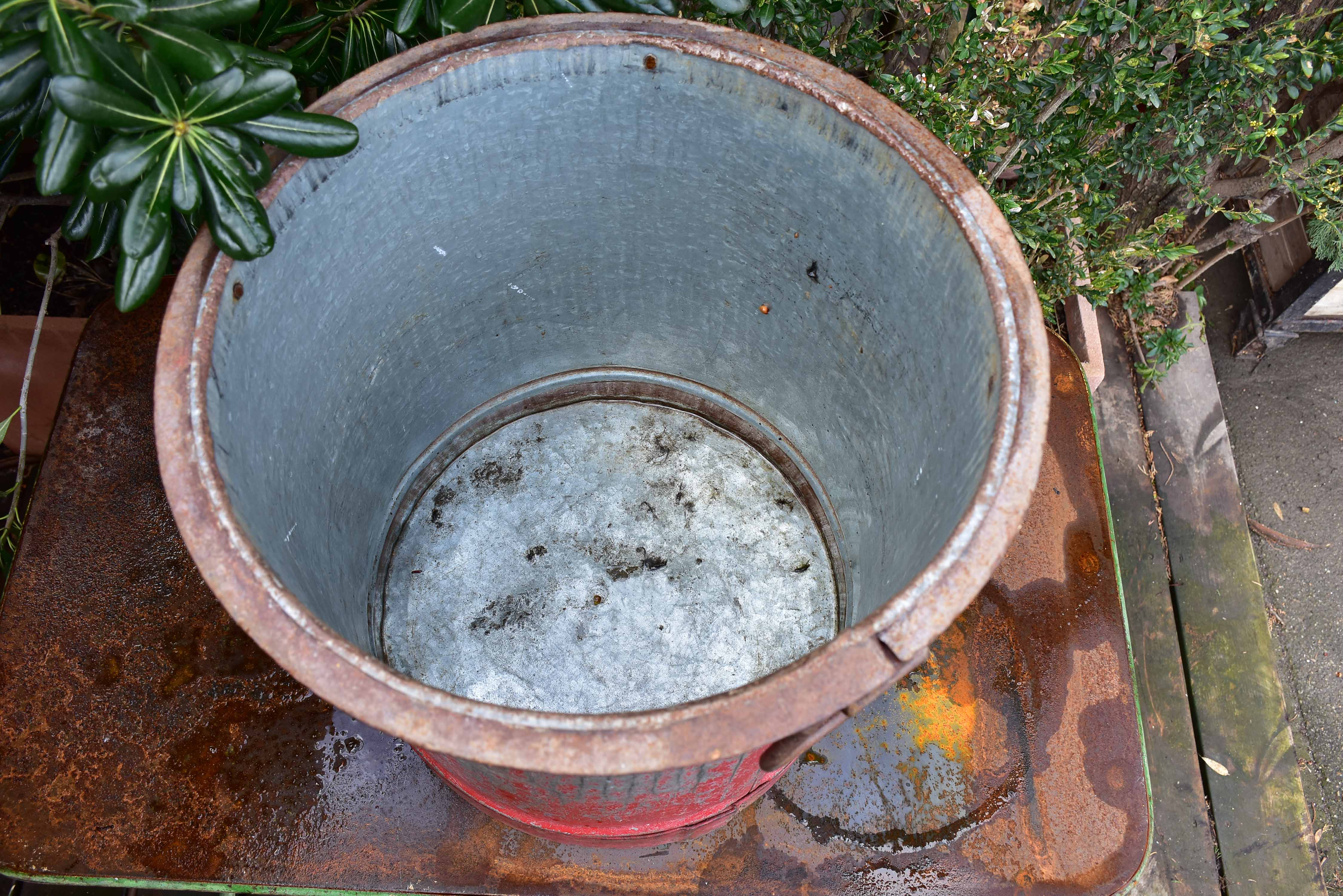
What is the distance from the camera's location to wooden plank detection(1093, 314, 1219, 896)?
251 centimetres

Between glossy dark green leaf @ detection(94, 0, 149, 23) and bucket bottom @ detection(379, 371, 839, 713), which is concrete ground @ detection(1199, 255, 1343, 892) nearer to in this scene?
bucket bottom @ detection(379, 371, 839, 713)

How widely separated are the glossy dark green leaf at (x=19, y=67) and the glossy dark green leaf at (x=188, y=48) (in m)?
0.18

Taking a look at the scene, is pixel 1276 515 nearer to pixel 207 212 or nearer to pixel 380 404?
pixel 380 404

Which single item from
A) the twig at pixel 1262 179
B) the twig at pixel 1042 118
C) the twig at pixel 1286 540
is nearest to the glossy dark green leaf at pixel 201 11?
the twig at pixel 1042 118

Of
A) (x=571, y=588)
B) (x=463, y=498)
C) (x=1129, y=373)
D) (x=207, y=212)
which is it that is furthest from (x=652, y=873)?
(x=1129, y=373)

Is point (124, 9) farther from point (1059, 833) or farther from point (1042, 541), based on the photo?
point (1059, 833)

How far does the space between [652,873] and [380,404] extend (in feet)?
4.22

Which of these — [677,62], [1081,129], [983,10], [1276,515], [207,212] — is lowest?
[1276,515]

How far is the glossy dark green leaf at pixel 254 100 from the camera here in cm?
132

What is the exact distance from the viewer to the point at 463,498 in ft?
8.25

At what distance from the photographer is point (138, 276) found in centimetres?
138

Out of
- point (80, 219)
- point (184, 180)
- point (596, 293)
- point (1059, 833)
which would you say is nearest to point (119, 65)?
point (184, 180)

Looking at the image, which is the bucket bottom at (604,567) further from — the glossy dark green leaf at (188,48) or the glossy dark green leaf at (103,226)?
the glossy dark green leaf at (188,48)

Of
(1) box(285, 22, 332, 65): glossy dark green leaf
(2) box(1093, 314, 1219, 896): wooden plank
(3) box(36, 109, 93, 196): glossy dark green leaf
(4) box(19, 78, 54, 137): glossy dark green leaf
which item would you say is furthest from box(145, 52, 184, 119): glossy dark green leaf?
(2) box(1093, 314, 1219, 896): wooden plank
